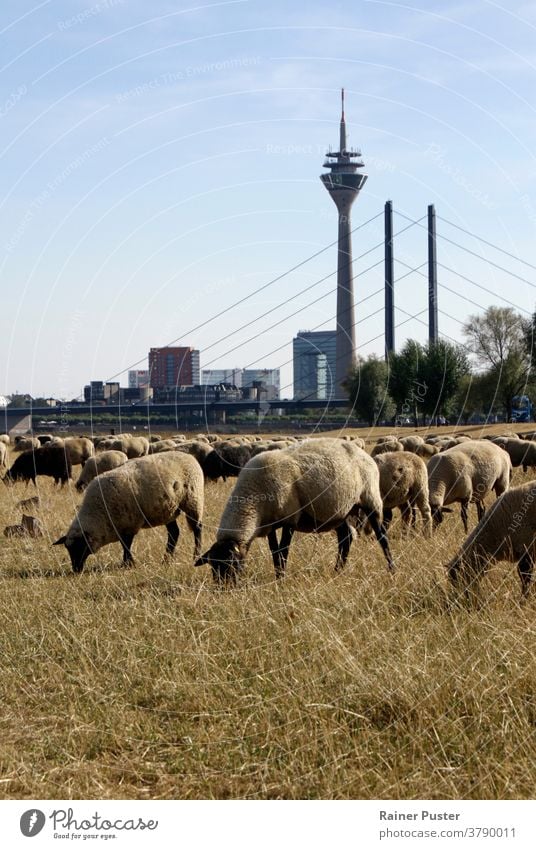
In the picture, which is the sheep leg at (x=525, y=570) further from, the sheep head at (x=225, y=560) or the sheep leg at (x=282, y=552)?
the sheep head at (x=225, y=560)

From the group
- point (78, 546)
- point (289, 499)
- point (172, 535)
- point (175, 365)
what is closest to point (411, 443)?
point (175, 365)

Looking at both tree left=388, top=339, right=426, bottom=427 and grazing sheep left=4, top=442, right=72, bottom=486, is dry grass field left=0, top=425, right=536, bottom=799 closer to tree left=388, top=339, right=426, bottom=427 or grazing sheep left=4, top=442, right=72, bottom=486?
grazing sheep left=4, top=442, right=72, bottom=486

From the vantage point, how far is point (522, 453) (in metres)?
30.9

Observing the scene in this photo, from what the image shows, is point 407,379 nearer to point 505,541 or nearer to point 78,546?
point 78,546

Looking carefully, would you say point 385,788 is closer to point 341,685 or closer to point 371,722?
point 371,722

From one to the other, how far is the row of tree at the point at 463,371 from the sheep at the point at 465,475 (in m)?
55.9

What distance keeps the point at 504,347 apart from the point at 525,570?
238ft

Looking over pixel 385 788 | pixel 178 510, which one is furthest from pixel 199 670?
pixel 178 510

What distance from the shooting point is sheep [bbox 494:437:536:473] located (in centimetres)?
3067

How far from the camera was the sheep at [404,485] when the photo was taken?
55.2 feet

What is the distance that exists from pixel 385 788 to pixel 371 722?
1.14m

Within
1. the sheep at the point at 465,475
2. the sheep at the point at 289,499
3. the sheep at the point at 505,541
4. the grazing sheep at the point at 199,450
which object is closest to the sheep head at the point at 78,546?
the sheep at the point at 289,499
